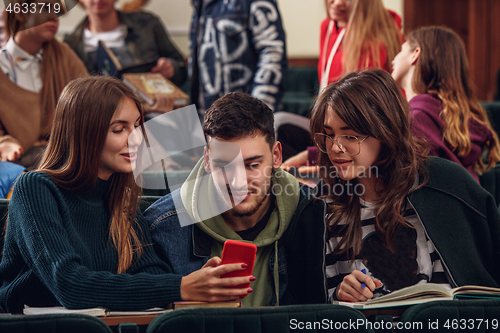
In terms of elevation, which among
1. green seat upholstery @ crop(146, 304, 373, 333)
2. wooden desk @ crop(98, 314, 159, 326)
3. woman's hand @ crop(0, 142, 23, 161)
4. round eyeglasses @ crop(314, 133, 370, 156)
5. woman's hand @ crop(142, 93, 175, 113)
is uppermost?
round eyeglasses @ crop(314, 133, 370, 156)

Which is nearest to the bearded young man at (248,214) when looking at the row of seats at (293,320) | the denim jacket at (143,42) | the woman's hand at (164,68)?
the row of seats at (293,320)

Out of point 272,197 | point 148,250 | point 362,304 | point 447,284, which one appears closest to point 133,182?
point 148,250

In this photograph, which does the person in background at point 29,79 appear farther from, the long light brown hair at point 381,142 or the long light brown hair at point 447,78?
the long light brown hair at point 447,78

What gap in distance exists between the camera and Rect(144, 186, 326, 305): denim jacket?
1.29 metres

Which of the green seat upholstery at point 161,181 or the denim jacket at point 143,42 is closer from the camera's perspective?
the green seat upholstery at point 161,181

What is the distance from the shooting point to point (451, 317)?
0.95 meters

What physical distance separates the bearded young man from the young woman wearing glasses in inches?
3.0

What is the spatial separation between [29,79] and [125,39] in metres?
0.84

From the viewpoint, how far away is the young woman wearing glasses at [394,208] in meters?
1.25

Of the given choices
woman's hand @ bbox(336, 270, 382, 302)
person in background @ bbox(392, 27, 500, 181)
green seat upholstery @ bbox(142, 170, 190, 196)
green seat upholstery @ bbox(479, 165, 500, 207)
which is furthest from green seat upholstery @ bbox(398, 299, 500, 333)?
green seat upholstery @ bbox(479, 165, 500, 207)

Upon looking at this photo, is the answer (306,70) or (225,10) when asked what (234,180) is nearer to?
(225,10)

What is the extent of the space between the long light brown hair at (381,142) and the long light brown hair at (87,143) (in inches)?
21.2

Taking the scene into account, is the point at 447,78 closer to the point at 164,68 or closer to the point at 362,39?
the point at 362,39

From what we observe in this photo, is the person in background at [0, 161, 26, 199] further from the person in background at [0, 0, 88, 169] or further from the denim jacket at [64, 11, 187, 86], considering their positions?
the denim jacket at [64, 11, 187, 86]
